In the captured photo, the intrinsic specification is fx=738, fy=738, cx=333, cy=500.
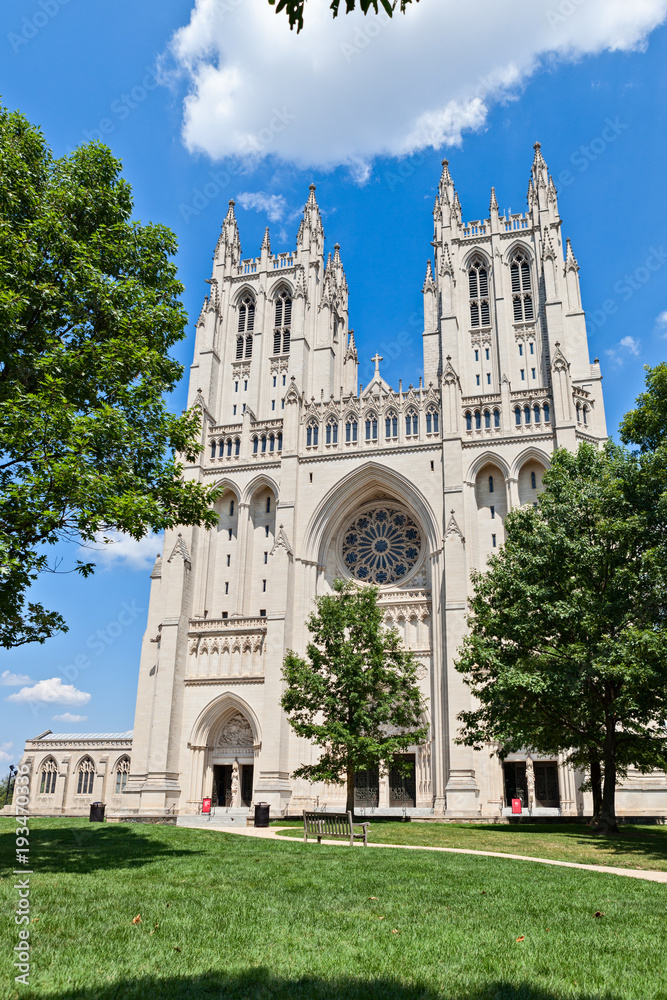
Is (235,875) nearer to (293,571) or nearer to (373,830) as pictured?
(373,830)

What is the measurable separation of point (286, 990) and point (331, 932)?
5.85 ft

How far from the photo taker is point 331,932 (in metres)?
6.95

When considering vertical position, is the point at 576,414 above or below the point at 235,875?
above

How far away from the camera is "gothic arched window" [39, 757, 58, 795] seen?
57281mm

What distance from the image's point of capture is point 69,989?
5203mm

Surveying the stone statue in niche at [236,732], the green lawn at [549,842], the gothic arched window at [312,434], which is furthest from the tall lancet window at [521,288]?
the green lawn at [549,842]

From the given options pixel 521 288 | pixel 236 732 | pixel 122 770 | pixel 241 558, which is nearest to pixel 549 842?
pixel 236 732

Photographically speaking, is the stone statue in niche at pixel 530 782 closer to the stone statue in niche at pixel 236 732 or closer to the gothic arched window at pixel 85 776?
the stone statue in niche at pixel 236 732

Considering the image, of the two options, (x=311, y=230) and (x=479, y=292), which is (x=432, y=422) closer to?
(x=479, y=292)

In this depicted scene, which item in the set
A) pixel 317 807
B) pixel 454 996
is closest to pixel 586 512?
pixel 454 996

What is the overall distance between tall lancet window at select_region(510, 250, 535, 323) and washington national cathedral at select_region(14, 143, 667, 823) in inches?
4.8

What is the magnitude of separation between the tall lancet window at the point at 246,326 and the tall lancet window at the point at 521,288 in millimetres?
17800

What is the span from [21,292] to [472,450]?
31.5 meters

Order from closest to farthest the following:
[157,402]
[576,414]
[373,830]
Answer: [157,402] → [373,830] → [576,414]
